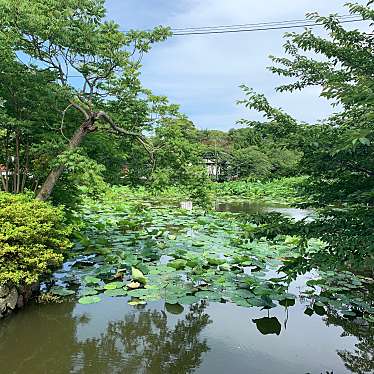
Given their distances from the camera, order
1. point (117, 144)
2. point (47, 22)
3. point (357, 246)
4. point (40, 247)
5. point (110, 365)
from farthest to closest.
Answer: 1. point (117, 144)
2. point (47, 22)
3. point (40, 247)
4. point (110, 365)
5. point (357, 246)

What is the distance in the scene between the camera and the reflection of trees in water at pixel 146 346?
385 centimetres

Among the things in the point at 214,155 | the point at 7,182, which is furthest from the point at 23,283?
the point at 214,155

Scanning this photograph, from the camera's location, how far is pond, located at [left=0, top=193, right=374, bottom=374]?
4008 mm

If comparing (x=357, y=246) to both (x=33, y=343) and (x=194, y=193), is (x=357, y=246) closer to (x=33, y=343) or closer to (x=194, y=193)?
(x=33, y=343)

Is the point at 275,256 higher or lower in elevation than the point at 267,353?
higher

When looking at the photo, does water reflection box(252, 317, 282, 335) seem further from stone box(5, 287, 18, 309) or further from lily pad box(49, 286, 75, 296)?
stone box(5, 287, 18, 309)

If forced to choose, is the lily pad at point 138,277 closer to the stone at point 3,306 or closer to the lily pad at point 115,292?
the lily pad at point 115,292

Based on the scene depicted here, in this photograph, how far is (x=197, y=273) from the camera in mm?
6367

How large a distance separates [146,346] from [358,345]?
8.44 ft

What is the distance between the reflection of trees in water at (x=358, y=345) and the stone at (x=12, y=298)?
4160mm

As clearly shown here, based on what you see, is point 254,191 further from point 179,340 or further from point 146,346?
point 146,346

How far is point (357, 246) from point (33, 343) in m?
3.67

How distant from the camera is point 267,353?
4.26m

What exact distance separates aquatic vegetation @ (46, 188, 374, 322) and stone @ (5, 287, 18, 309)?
2.77 ft
